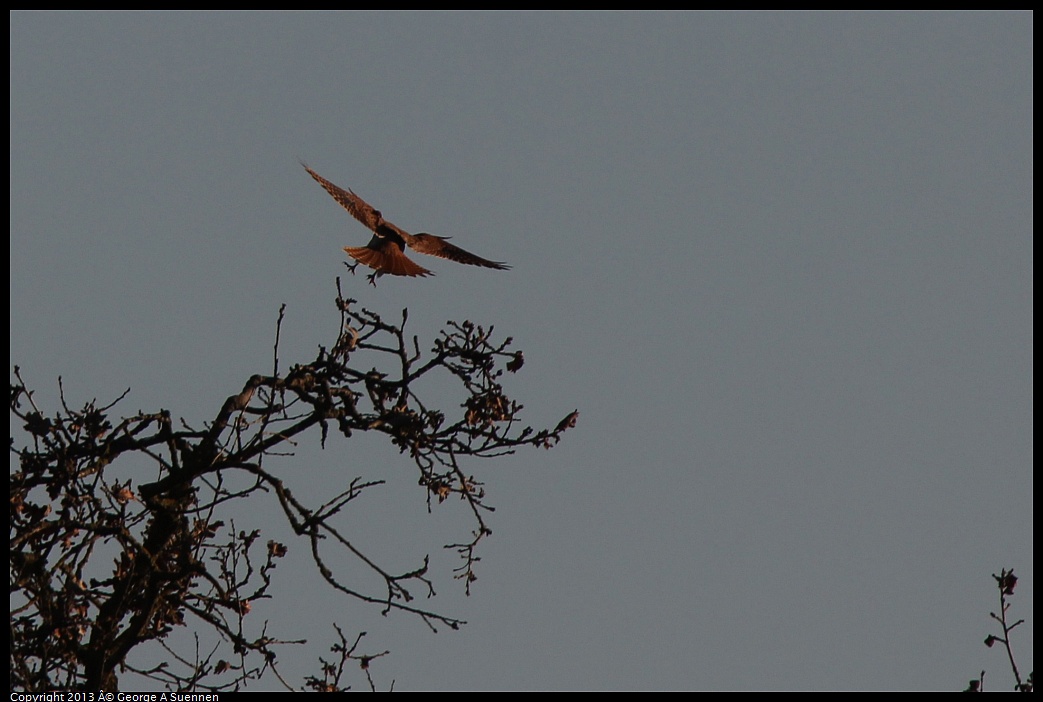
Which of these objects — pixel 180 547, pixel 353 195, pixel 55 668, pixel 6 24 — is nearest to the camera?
pixel 55 668

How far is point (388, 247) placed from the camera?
423 inches

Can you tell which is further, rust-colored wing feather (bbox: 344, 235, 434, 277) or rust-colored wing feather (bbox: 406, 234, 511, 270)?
rust-colored wing feather (bbox: 406, 234, 511, 270)

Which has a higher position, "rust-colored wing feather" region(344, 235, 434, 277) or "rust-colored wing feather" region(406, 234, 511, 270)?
"rust-colored wing feather" region(406, 234, 511, 270)

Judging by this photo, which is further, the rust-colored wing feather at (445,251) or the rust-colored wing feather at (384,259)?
the rust-colored wing feather at (445,251)

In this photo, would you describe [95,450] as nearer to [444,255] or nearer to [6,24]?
[6,24]

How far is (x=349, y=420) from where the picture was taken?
6492mm

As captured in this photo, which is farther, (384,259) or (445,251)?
(445,251)

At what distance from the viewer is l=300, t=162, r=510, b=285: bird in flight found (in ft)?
34.1

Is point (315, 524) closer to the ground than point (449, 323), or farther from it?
closer to the ground

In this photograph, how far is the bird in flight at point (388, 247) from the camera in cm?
1038

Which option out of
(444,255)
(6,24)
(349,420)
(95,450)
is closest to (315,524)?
(349,420)

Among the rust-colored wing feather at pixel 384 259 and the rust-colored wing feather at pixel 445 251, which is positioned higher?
the rust-colored wing feather at pixel 445 251

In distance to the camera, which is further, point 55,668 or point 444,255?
point 444,255

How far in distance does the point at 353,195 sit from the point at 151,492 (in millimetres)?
5501
